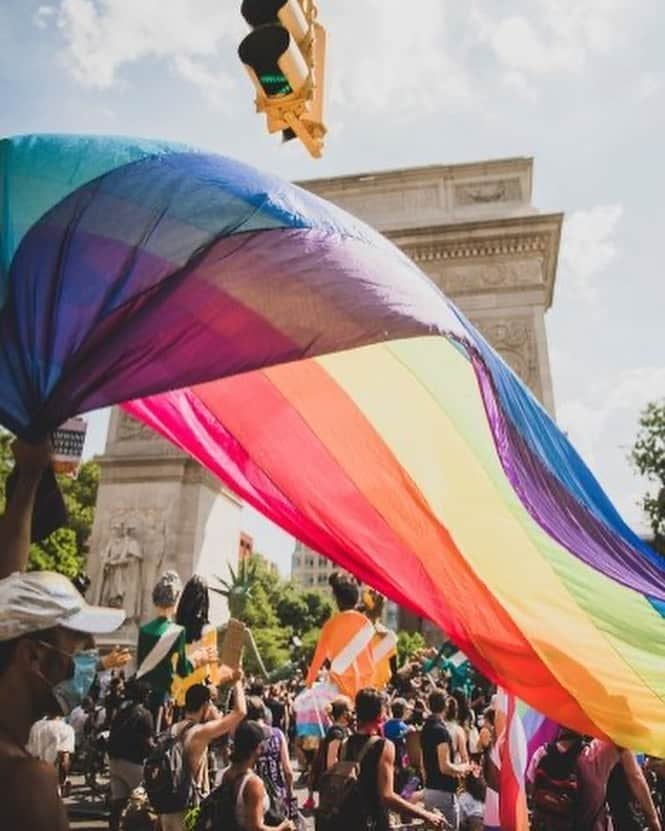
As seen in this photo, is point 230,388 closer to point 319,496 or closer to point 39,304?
point 319,496

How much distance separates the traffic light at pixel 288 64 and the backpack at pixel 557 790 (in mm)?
3862

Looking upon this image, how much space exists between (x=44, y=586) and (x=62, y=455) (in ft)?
1.86

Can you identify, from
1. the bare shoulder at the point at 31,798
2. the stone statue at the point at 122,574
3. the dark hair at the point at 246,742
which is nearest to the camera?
the bare shoulder at the point at 31,798

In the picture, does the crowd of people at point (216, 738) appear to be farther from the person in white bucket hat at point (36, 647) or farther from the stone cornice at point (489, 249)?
the stone cornice at point (489, 249)

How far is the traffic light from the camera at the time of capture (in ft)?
13.1

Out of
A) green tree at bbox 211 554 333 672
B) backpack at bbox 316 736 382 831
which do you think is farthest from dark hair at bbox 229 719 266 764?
green tree at bbox 211 554 333 672

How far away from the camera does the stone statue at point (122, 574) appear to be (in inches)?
806

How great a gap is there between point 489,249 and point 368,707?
2220cm

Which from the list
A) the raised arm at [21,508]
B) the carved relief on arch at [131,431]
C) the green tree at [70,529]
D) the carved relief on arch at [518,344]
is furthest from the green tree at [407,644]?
the raised arm at [21,508]

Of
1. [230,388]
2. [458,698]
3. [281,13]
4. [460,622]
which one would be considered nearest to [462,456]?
[460,622]

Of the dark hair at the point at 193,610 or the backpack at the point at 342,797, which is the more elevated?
the dark hair at the point at 193,610

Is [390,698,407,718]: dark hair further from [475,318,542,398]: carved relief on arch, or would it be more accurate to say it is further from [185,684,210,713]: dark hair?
[475,318,542,398]: carved relief on arch

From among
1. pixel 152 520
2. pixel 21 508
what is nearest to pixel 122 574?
pixel 152 520

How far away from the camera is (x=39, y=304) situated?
2318mm
